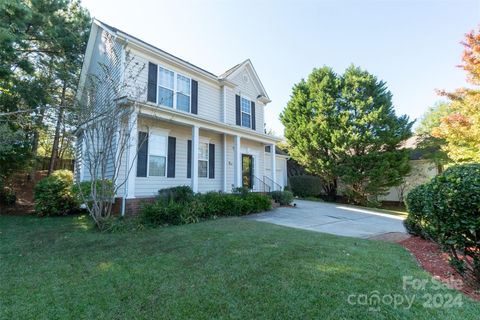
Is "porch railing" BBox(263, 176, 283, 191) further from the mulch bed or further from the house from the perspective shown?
the mulch bed

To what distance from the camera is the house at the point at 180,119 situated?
9.04m

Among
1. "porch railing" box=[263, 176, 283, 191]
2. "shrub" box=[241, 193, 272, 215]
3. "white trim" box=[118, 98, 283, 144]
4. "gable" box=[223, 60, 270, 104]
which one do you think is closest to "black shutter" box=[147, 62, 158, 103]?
"white trim" box=[118, 98, 283, 144]

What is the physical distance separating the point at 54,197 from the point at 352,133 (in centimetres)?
1606

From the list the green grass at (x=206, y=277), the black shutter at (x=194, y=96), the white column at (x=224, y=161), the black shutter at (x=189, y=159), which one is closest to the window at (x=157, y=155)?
the black shutter at (x=189, y=159)

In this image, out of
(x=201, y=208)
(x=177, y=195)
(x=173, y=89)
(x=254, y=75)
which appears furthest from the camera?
(x=254, y=75)

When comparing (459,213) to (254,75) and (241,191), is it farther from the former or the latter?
(254,75)

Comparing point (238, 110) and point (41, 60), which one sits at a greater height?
point (41, 60)

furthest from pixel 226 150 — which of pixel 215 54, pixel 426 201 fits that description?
pixel 426 201

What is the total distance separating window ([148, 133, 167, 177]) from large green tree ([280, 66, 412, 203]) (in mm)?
10879

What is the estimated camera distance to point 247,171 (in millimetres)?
13992

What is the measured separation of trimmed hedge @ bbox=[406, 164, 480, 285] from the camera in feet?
9.95

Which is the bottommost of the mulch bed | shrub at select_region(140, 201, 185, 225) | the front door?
the mulch bed

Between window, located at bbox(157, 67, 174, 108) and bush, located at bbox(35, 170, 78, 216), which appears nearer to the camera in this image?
bush, located at bbox(35, 170, 78, 216)

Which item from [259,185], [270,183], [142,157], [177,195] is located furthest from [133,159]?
[270,183]
